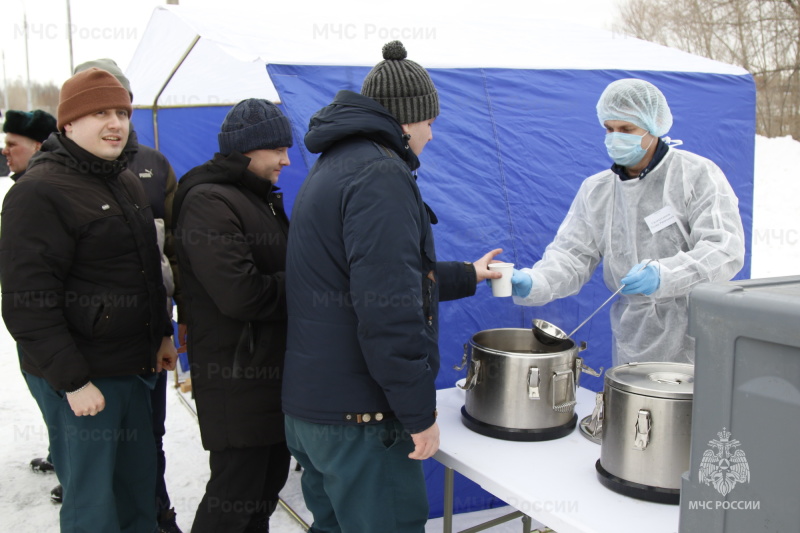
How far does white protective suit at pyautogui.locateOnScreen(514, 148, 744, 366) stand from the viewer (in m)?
1.91

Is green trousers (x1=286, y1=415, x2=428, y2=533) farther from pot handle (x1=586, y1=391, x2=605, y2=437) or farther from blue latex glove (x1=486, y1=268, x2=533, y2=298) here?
blue latex glove (x1=486, y1=268, x2=533, y2=298)

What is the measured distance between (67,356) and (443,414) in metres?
1.08

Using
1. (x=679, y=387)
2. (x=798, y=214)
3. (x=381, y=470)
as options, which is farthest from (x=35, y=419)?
(x=798, y=214)

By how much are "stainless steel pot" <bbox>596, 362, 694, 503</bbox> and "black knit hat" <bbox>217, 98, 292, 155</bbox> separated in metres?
1.32

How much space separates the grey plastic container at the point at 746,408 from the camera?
788mm

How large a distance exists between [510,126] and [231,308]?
169cm

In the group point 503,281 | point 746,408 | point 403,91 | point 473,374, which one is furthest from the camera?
point 503,281

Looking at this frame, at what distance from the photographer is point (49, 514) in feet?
9.50

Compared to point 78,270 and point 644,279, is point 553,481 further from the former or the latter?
point 78,270

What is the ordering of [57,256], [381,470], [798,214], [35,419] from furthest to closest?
1. [798,214]
2. [35,419]
3. [57,256]
4. [381,470]

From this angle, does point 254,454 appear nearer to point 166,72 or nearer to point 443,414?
point 443,414

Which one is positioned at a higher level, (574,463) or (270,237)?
(270,237)

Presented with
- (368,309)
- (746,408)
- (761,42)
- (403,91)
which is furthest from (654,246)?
(761,42)

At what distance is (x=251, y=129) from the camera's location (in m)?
2.22
